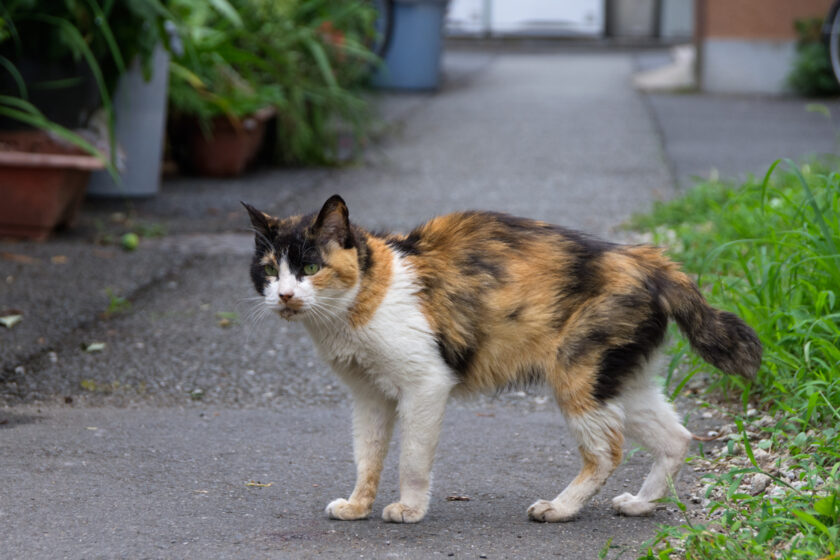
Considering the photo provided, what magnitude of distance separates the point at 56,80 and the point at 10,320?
6.67 ft

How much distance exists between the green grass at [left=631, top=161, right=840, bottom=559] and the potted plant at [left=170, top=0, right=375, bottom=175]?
13.7ft

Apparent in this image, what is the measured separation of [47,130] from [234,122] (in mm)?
1930

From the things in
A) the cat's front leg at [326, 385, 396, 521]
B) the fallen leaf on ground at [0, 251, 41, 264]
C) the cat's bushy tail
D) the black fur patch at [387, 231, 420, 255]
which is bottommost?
the fallen leaf on ground at [0, 251, 41, 264]

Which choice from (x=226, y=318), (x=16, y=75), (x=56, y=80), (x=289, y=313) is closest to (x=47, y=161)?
(x=16, y=75)

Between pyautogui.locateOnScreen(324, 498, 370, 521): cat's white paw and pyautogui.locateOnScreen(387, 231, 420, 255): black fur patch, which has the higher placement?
pyautogui.locateOnScreen(387, 231, 420, 255): black fur patch

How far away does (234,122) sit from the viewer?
8.20 m

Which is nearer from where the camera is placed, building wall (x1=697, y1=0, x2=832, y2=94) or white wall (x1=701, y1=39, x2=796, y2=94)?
building wall (x1=697, y1=0, x2=832, y2=94)

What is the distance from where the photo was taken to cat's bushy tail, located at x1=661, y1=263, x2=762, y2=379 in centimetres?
321

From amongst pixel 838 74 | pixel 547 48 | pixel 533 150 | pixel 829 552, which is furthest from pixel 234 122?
pixel 547 48

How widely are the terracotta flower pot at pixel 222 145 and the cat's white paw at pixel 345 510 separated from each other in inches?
217

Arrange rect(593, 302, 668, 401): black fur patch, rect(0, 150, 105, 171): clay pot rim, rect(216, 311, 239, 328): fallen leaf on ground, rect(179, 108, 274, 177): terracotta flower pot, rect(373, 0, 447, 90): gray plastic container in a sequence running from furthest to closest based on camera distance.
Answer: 1. rect(373, 0, 447, 90): gray plastic container
2. rect(179, 108, 274, 177): terracotta flower pot
3. rect(0, 150, 105, 171): clay pot rim
4. rect(216, 311, 239, 328): fallen leaf on ground
5. rect(593, 302, 668, 401): black fur patch

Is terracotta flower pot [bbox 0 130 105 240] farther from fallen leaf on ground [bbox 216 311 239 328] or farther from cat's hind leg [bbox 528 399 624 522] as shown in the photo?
cat's hind leg [bbox 528 399 624 522]

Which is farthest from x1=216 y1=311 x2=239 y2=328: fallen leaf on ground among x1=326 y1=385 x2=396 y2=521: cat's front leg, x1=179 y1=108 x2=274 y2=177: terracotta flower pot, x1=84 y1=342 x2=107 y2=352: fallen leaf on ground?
x1=179 y1=108 x2=274 y2=177: terracotta flower pot

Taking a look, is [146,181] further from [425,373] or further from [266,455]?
[425,373]
